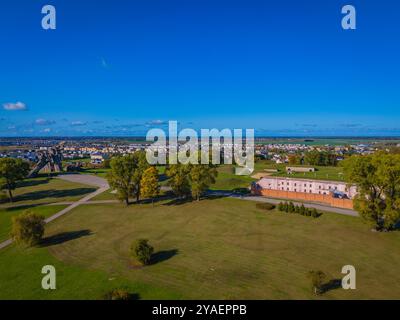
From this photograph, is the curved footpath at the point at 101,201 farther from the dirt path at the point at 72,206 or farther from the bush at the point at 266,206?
the bush at the point at 266,206

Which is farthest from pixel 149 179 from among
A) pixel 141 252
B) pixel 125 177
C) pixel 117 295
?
pixel 117 295

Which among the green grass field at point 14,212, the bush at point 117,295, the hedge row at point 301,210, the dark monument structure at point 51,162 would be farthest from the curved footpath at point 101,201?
the bush at point 117,295

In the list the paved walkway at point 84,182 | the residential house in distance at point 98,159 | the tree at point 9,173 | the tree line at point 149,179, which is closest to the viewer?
the paved walkway at point 84,182

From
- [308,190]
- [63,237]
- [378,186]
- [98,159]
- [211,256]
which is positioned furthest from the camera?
[98,159]

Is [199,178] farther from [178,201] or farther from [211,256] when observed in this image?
[211,256]

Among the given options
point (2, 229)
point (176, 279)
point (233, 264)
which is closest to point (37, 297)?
point (176, 279)

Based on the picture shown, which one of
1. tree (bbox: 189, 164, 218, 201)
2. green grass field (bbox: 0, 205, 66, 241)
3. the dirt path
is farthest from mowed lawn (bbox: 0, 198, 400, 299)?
tree (bbox: 189, 164, 218, 201)

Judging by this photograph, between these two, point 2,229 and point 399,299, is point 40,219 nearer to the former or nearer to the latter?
point 2,229

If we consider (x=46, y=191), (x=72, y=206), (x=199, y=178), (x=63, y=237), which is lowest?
(x=63, y=237)
